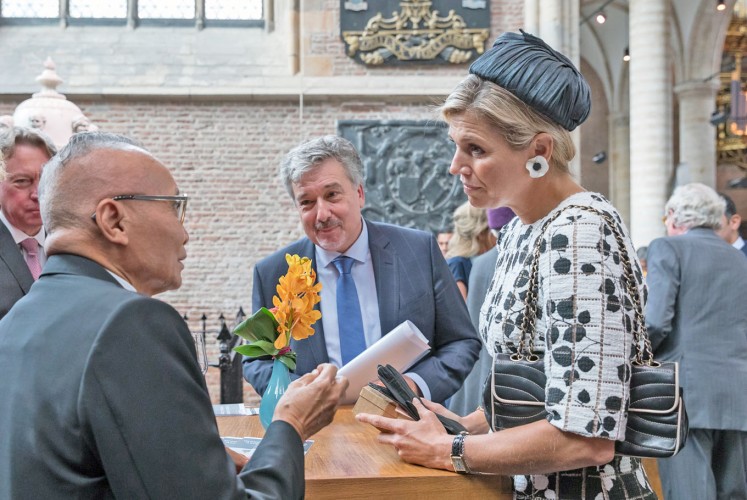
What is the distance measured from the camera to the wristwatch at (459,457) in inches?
73.2

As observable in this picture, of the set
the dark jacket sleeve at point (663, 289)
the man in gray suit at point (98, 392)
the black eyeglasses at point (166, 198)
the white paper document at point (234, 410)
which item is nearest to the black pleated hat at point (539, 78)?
the black eyeglasses at point (166, 198)

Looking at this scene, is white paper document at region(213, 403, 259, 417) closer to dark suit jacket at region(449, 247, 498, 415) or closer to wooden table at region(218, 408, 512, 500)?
wooden table at region(218, 408, 512, 500)

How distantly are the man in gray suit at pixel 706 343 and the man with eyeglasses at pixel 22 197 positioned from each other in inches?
117

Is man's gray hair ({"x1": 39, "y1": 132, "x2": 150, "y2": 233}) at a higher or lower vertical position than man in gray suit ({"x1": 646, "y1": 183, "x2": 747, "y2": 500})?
higher

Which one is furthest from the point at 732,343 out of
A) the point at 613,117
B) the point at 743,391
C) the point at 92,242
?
the point at 613,117

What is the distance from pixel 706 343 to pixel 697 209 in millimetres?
692

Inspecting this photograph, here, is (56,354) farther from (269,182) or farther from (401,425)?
(269,182)

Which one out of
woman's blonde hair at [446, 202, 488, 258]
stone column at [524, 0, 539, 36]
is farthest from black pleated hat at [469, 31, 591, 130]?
stone column at [524, 0, 539, 36]

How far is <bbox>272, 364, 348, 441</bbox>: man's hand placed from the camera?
5.79ft

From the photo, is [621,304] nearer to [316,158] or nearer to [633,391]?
[633,391]

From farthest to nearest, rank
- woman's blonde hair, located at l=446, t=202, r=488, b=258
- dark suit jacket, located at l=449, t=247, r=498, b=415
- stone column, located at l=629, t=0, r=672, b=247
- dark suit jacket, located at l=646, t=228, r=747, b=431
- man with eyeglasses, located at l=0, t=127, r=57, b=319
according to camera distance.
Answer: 1. stone column, located at l=629, t=0, r=672, b=247
2. woman's blonde hair, located at l=446, t=202, r=488, b=258
3. dark suit jacket, located at l=646, t=228, r=747, b=431
4. dark suit jacket, located at l=449, t=247, r=498, b=415
5. man with eyeglasses, located at l=0, t=127, r=57, b=319

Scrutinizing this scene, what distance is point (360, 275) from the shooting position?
3154 millimetres

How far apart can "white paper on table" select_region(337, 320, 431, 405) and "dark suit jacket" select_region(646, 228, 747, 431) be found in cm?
244

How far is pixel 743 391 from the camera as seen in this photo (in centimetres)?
456
